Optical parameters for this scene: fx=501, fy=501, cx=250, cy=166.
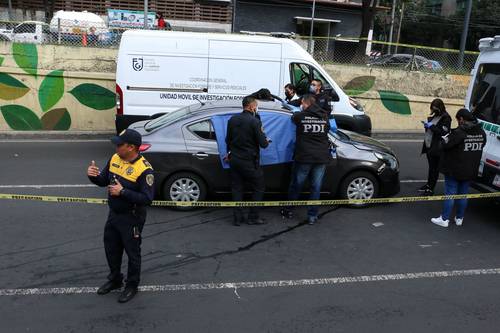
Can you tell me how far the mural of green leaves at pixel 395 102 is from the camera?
1400cm

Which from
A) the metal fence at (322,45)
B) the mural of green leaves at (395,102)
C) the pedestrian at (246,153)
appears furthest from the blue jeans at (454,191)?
the metal fence at (322,45)

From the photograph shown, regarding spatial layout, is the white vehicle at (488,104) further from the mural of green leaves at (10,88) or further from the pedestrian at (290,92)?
the mural of green leaves at (10,88)

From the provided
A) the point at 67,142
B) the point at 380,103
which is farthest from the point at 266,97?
the point at 380,103

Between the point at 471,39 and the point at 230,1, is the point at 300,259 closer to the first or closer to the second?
the point at 230,1

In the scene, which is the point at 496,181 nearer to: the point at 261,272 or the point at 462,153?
the point at 462,153

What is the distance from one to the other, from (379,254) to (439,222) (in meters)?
1.51

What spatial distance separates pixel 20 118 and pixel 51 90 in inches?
39.6

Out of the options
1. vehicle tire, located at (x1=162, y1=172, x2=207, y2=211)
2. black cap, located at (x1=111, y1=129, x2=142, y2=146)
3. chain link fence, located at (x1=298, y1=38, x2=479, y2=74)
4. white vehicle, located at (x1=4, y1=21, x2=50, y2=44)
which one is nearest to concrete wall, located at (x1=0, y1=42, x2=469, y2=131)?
white vehicle, located at (x1=4, y1=21, x2=50, y2=44)

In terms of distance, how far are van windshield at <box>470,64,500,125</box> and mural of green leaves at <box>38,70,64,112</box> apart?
9259 millimetres

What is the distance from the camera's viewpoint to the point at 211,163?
6.80 metres

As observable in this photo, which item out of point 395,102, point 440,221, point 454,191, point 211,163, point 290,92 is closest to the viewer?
point 454,191

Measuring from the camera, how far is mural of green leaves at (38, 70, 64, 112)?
1209 cm

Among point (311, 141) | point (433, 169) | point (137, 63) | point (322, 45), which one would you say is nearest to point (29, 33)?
point (137, 63)

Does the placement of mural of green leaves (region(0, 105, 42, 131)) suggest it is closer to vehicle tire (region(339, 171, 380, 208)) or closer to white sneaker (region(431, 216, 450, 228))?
vehicle tire (region(339, 171, 380, 208))
